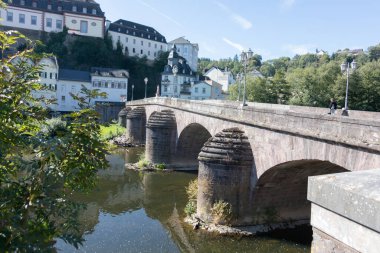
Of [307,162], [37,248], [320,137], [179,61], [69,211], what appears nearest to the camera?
[37,248]

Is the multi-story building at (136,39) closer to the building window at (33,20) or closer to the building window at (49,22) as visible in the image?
the building window at (49,22)

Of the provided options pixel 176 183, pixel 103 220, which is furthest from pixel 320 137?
pixel 176 183

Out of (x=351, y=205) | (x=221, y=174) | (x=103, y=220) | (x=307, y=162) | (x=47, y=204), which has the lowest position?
(x=103, y=220)

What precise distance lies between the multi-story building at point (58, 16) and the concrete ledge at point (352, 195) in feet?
284

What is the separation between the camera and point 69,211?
4.25 m

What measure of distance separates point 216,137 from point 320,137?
22.1ft

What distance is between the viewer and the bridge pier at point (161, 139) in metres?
30.8

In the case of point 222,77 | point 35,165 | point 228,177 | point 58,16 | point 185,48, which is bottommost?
point 228,177

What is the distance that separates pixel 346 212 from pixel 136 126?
43218mm

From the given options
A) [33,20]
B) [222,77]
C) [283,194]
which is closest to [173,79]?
[222,77]

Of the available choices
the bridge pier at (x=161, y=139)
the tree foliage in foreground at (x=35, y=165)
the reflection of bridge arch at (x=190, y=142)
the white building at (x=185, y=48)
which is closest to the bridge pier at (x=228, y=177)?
the tree foliage in foreground at (x=35, y=165)

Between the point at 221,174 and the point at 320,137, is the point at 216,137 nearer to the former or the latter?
the point at 221,174

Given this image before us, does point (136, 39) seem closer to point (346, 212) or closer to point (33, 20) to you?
point (33, 20)

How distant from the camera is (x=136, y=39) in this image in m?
94.8
